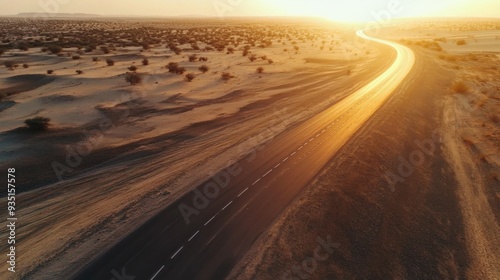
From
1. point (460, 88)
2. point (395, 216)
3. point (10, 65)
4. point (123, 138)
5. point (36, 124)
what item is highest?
point (36, 124)

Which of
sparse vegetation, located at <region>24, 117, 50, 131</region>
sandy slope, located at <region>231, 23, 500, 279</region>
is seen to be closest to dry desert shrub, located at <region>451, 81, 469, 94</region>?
sandy slope, located at <region>231, 23, 500, 279</region>

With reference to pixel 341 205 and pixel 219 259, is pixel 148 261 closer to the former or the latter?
pixel 219 259

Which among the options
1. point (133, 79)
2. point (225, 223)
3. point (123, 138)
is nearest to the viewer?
point (225, 223)

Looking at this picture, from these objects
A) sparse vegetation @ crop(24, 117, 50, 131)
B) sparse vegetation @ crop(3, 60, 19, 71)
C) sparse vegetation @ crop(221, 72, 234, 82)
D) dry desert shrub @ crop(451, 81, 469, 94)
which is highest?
sparse vegetation @ crop(24, 117, 50, 131)

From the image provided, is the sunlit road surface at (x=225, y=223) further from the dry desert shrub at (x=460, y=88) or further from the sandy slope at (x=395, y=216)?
the dry desert shrub at (x=460, y=88)

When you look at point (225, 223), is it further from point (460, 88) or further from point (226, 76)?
point (460, 88)

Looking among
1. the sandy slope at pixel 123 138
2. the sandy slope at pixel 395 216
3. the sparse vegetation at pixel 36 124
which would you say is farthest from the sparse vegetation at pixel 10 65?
the sandy slope at pixel 395 216

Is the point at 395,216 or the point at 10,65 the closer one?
the point at 395,216

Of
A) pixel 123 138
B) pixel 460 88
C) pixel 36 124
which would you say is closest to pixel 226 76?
pixel 123 138

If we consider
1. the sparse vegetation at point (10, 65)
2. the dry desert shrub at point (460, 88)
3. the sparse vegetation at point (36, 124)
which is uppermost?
the sparse vegetation at point (36, 124)

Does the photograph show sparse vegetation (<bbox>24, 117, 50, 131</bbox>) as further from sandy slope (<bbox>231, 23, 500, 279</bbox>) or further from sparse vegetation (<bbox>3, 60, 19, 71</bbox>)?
sparse vegetation (<bbox>3, 60, 19, 71</bbox>)
